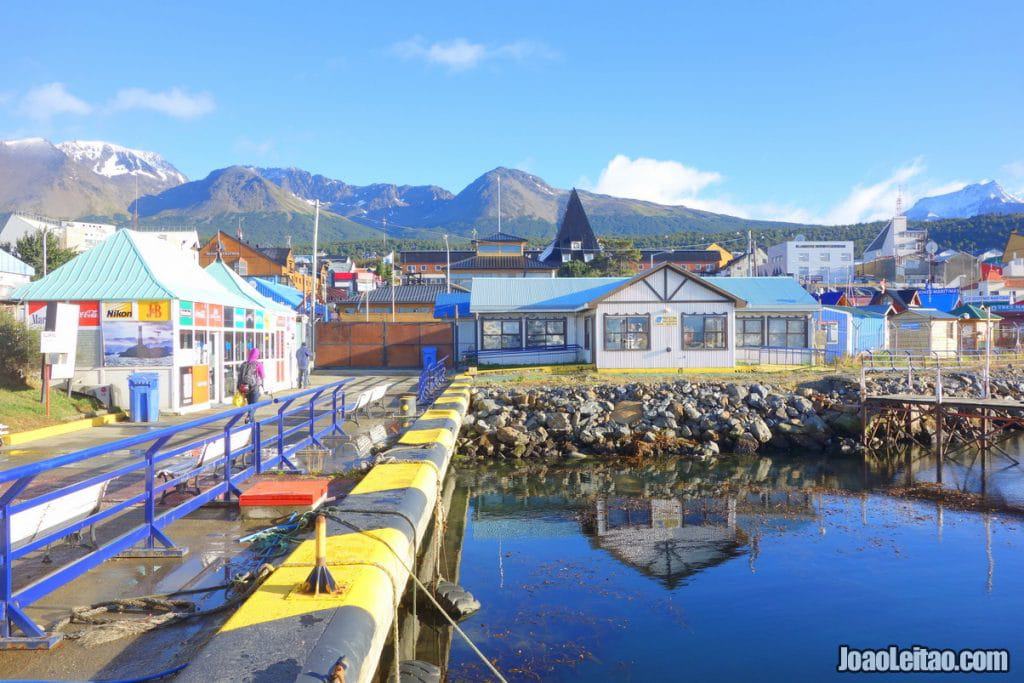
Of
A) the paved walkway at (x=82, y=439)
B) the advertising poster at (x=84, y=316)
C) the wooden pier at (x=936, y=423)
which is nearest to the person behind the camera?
the paved walkway at (x=82, y=439)

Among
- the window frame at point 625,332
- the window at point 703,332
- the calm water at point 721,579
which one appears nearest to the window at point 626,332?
the window frame at point 625,332

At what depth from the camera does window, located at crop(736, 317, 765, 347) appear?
1196 inches

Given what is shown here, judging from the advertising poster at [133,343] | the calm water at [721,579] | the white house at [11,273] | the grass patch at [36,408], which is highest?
the white house at [11,273]

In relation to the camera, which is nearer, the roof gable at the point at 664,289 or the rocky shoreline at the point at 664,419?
the rocky shoreline at the point at 664,419

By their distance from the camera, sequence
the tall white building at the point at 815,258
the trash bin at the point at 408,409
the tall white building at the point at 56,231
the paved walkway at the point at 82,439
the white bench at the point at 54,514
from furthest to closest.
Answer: the tall white building at the point at 815,258
the tall white building at the point at 56,231
the trash bin at the point at 408,409
the paved walkway at the point at 82,439
the white bench at the point at 54,514

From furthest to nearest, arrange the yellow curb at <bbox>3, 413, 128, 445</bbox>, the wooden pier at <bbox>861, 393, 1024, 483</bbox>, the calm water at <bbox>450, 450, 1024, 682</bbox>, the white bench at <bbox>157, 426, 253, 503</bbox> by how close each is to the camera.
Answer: the wooden pier at <bbox>861, 393, 1024, 483</bbox> < the yellow curb at <bbox>3, 413, 128, 445</bbox> < the white bench at <bbox>157, 426, 253, 503</bbox> < the calm water at <bbox>450, 450, 1024, 682</bbox>

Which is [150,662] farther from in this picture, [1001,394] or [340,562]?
[1001,394]

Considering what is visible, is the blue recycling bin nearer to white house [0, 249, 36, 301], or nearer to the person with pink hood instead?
the person with pink hood

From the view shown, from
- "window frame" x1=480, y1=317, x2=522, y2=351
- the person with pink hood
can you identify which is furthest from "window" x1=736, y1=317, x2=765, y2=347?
the person with pink hood

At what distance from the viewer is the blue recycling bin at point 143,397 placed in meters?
16.7

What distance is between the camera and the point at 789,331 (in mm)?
30344

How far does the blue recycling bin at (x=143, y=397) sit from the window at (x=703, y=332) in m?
19.0

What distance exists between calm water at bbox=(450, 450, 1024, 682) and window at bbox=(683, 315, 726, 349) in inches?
480

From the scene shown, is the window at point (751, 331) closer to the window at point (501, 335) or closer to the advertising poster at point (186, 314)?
the window at point (501, 335)
